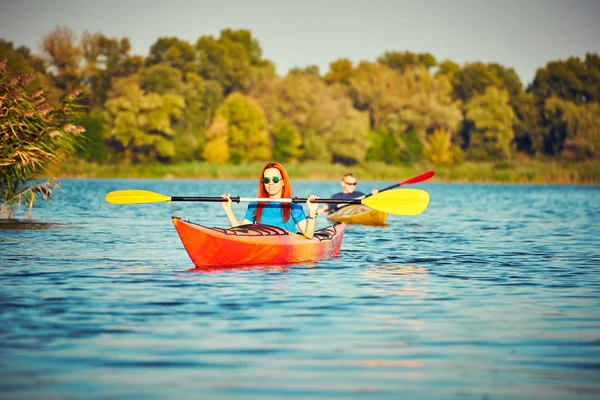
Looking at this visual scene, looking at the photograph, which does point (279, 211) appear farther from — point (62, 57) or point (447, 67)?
point (447, 67)

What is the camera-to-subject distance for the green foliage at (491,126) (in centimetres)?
8388

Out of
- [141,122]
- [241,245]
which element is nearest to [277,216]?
[241,245]

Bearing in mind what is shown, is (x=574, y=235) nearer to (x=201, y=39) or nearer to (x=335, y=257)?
A: (x=335, y=257)

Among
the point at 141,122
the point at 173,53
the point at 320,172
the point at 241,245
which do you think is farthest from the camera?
the point at 173,53

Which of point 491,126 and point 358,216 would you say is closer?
point 358,216

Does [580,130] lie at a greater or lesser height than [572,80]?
lesser

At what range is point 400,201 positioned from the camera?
1336 cm

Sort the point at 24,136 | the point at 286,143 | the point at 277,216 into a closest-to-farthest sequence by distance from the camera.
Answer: the point at 277,216, the point at 24,136, the point at 286,143

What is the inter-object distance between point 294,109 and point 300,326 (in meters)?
74.8

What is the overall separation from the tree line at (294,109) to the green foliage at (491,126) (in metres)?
0.10

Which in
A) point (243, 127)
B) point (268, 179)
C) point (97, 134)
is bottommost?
point (268, 179)

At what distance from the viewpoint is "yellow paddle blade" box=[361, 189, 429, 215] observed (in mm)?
13211

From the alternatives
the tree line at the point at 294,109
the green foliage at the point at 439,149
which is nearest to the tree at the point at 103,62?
the tree line at the point at 294,109

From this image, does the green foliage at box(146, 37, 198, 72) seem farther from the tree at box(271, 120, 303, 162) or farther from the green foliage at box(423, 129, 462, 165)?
the green foliage at box(423, 129, 462, 165)
